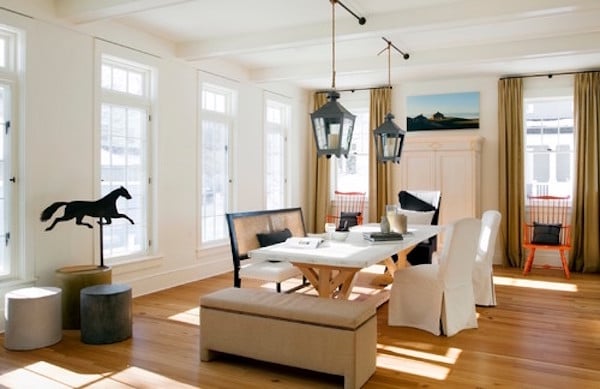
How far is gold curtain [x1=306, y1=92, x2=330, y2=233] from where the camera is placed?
859cm

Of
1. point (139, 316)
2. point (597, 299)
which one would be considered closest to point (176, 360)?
point (139, 316)

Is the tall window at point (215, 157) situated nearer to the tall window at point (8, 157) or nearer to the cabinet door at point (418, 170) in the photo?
the tall window at point (8, 157)

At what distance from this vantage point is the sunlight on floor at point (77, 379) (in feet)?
10.0

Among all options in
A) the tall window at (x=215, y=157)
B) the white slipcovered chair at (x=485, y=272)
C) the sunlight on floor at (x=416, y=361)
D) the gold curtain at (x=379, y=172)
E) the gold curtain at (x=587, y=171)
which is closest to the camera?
the sunlight on floor at (x=416, y=361)

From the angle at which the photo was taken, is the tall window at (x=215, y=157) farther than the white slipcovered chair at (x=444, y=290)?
Yes

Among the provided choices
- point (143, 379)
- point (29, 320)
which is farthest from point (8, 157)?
point (143, 379)

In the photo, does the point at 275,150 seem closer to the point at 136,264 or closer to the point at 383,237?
the point at 136,264

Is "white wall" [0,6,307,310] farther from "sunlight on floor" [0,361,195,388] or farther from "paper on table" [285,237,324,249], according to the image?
"paper on table" [285,237,324,249]

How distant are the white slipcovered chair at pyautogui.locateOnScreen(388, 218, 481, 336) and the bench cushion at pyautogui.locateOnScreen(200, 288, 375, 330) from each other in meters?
1.05

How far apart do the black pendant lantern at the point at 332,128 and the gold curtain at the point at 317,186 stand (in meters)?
5.06

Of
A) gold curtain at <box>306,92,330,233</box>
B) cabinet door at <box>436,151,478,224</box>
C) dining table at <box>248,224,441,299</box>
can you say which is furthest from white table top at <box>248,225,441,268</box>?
gold curtain at <box>306,92,330,233</box>

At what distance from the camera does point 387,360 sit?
11.5 feet

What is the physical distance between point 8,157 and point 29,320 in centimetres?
140

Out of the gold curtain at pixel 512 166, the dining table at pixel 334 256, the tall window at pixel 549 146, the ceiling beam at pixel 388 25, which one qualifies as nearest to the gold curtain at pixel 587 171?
the tall window at pixel 549 146
